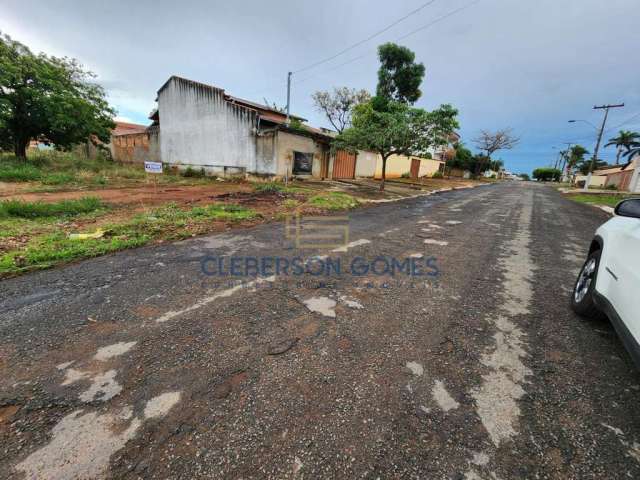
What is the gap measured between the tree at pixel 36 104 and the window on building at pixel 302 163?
42.5 feet

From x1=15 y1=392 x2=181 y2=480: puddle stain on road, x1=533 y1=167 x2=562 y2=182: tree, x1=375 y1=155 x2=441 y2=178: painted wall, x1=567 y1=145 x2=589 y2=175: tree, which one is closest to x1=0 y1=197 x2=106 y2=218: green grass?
x1=15 y1=392 x2=181 y2=480: puddle stain on road

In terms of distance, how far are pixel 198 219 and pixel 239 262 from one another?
9.97ft

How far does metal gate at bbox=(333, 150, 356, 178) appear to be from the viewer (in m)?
19.4

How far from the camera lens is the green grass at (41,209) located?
5949mm

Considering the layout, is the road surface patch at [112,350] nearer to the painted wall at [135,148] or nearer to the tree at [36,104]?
the tree at [36,104]

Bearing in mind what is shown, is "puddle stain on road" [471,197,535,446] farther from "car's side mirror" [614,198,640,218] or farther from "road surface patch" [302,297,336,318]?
"road surface patch" [302,297,336,318]

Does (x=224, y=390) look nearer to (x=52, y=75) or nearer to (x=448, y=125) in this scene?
(x=448, y=125)

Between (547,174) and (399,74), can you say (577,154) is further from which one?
(399,74)

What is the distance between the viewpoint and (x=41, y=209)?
6199mm

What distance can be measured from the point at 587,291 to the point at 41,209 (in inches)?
383

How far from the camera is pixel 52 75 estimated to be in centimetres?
1544

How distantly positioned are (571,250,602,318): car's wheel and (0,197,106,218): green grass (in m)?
9.28

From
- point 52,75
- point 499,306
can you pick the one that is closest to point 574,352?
point 499,306

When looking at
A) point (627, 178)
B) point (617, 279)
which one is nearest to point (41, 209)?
point (617, 279)
